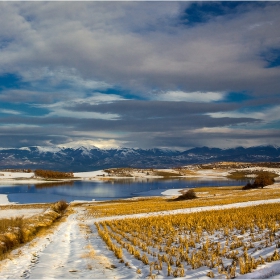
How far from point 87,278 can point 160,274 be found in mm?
2747

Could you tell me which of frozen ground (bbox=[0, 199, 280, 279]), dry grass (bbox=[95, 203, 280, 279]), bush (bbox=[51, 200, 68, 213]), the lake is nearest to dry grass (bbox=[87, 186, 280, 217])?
bush (bbox=[51, 200, 68, 213])

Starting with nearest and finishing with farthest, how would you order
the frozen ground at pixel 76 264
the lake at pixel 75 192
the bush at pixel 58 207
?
1. the frozen ground at pixel 76 264
2. the bush at pixel 58 207
3. the lake at pixel 75 192

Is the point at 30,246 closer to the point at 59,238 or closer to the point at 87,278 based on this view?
the point at 59,238

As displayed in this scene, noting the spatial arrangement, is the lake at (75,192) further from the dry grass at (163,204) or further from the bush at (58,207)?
the dry grass at (163,204)

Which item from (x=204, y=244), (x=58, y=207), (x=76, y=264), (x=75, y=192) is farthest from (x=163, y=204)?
(x=75, y=192)

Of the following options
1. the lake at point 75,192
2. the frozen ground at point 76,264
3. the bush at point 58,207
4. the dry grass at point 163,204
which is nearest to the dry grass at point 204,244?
the frozen ground at point 76,264

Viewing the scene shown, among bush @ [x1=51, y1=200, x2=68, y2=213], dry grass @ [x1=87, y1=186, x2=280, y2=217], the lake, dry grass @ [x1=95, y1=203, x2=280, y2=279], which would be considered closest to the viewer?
dry grass @ [x1=95, y1=203, x2=280, y2=279]

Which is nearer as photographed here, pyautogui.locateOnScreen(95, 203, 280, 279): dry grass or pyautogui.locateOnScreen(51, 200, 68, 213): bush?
pyautogui.locateOnScreen(95, 203, 280, 279): dry grass

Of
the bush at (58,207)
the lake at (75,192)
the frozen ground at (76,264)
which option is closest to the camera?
the frozen ground at (76,264)

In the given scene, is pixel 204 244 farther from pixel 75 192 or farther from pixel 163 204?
pixel 75 192

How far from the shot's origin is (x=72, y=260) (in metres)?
14.4

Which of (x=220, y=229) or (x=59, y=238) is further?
(x=59, y=238)

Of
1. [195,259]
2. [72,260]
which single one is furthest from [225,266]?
[72,260]

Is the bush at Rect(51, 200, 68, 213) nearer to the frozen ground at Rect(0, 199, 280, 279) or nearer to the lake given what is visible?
the lake
